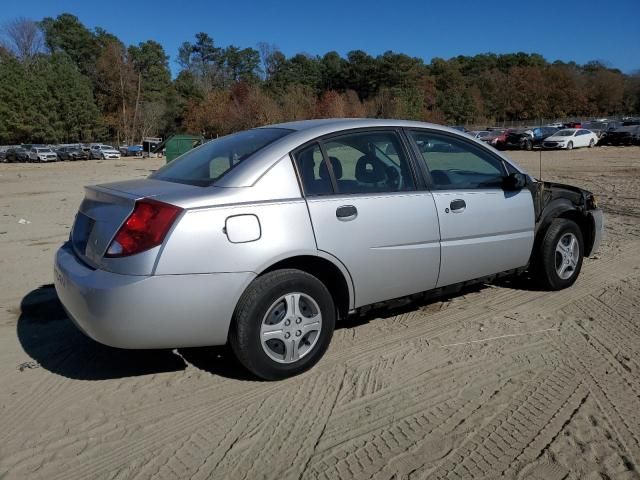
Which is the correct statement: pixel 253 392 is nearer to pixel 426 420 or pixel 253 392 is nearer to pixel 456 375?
pixel 426 420

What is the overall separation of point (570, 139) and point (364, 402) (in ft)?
127

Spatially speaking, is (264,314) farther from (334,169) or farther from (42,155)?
(42,155)

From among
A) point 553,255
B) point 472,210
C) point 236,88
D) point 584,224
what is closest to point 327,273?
point 472,210

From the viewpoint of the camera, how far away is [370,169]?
156 inches

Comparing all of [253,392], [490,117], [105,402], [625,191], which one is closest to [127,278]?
[105,402]

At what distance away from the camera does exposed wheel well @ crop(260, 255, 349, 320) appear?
11.2 feet

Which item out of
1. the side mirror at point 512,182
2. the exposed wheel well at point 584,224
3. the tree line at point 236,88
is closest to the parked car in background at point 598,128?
the tree line at point 236,88

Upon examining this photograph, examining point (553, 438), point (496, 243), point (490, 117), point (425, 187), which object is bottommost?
point (553, 438)

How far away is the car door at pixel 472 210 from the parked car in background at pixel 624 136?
40103mm

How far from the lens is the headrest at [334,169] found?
11.9 feet

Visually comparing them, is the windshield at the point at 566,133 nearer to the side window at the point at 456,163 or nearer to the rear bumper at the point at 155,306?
the side window at the point at 456,163

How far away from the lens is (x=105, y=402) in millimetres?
3227

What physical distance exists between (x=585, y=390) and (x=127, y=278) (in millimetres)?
2758

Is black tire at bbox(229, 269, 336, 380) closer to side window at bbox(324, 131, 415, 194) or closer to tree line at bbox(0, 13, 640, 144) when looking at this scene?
side window at bbox(324, 131, 415, 194)
